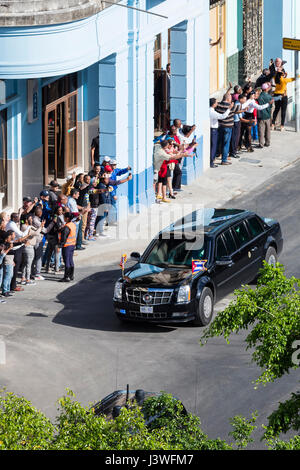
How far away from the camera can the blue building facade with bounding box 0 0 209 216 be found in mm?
22516

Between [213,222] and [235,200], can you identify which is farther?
[235,200]

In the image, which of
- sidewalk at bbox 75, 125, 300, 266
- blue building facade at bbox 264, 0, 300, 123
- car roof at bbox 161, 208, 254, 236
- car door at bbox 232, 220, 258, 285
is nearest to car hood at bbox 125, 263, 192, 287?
car roof at bbox 161, 208, 254, 236

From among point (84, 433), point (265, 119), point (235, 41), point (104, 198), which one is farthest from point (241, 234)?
point (235, 41)

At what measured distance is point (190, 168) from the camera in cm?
2941

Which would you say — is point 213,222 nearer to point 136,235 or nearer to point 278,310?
point 136,235

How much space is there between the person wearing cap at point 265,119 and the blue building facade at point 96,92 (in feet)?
7.88

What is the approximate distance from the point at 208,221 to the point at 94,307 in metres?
2.72

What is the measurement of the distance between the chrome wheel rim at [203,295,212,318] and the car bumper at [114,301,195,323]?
38cm

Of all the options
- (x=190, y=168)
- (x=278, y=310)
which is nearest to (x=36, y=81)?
(x=190, y=168)

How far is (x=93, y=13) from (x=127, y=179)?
4237mm

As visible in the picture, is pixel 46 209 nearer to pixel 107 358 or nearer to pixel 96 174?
pixel 96 174

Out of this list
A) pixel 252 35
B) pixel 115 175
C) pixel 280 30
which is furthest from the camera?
pixel 252 35

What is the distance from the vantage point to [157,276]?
1977 centimetres

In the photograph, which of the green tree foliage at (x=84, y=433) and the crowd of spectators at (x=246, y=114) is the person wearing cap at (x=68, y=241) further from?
the green tree foliage at (x=84, y=433)
